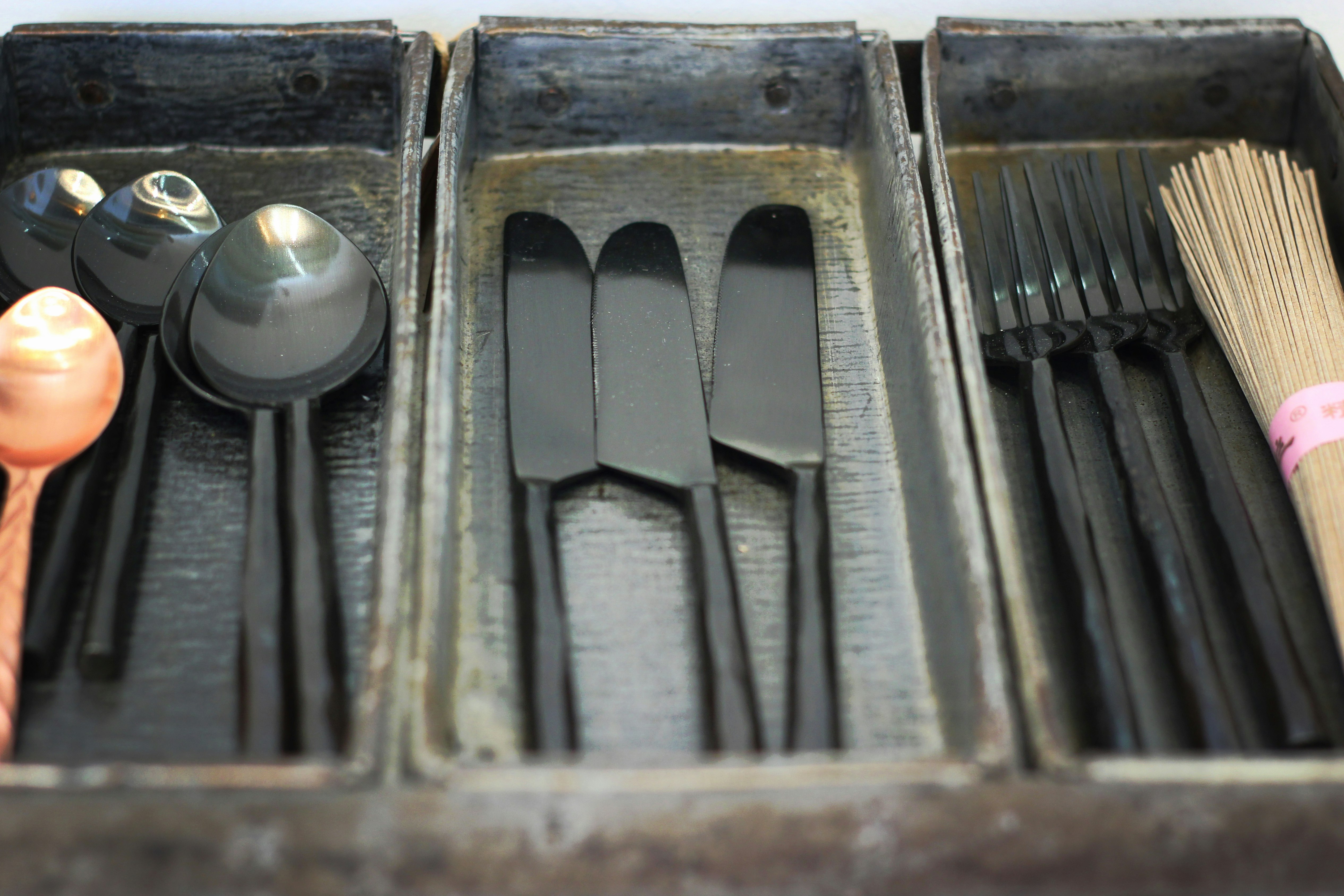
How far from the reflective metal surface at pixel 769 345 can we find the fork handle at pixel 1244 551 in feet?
0.81

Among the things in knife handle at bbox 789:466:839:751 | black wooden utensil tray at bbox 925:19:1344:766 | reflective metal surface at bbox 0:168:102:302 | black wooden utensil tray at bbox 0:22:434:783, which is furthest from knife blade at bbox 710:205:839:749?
reflective metal surface at bbox 0:168:102:302

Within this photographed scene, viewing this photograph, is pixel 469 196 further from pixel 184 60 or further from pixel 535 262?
pixel 184 60

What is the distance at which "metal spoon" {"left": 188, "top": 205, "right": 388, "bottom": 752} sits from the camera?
0.68 m

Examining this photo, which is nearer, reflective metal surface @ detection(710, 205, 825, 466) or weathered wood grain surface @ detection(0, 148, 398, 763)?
weathered wood grain surface @ detection(0, 148, 398, 763)

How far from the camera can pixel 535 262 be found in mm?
815

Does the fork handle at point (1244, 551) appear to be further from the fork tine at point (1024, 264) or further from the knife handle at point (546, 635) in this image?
the knife handle at point (546, 635)

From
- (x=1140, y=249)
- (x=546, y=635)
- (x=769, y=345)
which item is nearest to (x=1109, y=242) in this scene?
(x=1140, y=249)

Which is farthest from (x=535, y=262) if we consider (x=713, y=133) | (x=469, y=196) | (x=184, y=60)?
(x=184, y=60)

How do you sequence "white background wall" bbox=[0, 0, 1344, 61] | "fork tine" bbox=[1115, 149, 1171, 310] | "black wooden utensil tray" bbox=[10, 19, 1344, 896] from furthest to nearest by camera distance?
1. "white background wall" bbox=[0, 0, 1344, 61]
2. "fork tine" bbox=[1115, 149, 1171, 310]
3. "black wooden utensil tray" bbox=[10, 19, 1344, 896]

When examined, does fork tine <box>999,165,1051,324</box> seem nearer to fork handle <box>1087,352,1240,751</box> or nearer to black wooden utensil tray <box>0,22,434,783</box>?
fork handle <box>1087,352,1240,751</box>

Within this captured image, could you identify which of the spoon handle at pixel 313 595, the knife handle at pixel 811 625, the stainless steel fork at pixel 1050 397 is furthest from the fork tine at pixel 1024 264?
the spoon handle at pixel 313 595

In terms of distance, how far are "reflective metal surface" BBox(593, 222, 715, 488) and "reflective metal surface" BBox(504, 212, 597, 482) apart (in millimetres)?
12

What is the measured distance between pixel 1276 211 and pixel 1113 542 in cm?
34

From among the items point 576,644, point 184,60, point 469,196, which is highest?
point 184,60
